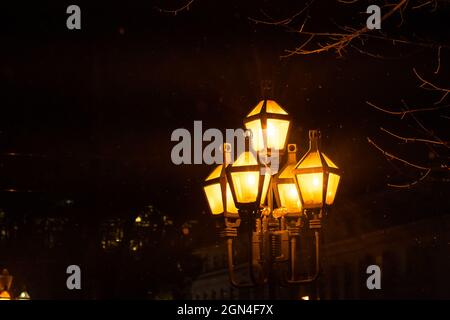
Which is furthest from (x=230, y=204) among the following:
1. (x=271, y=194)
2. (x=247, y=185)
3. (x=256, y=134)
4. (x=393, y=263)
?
(x=393, y=263)

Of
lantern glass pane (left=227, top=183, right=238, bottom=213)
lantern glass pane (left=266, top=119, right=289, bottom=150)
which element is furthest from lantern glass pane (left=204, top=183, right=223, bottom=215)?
lantern glass pane (left=266, top=119, right=289, bottom=150)

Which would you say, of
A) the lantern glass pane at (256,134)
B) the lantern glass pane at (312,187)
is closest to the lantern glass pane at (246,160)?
the lantern glass pane at (256,134)

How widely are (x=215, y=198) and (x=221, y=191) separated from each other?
0.68 feet

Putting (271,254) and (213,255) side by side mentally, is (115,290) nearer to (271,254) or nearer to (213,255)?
(271,254)

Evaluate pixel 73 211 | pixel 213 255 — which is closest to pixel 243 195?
pixel 73 211

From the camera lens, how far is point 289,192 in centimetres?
1039

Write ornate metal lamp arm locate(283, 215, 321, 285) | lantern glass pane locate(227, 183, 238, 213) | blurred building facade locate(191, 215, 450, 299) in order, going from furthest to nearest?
blurred building facade locate(191, 215, 450, 299), lantern glass pane locate(227, 183, 238, 213), ornate metal lamp arm locate(283, 215, 321, 285)

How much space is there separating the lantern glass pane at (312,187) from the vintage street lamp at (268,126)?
67 cm

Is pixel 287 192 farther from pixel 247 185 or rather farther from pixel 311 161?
pixel 247 185

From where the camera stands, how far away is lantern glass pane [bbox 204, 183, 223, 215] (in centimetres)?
1038

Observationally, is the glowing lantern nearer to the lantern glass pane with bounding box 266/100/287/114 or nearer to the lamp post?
the lamp post

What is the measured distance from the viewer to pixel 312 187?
997cm

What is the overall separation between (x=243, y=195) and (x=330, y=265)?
185 feet

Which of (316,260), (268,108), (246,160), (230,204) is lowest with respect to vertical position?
(316,260)
